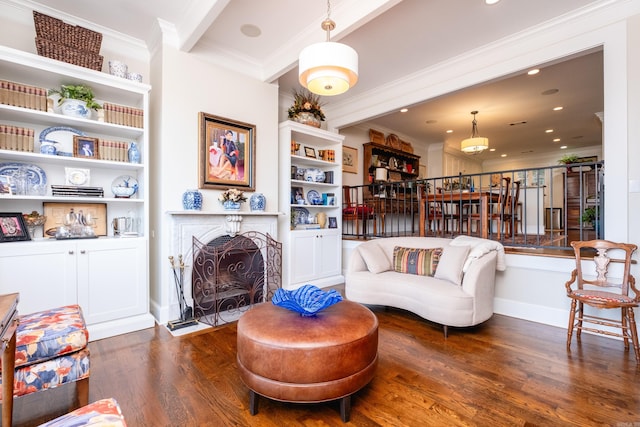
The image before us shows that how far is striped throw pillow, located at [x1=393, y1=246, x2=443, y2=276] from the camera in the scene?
3.35m

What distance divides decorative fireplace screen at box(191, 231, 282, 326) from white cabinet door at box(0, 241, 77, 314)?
1069mm

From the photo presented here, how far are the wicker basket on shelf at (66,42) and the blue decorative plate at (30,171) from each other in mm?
→ 1002

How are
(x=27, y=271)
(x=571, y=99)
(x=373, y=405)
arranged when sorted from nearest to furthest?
(x=373, y=405)
(x=27, y=271)
(x=571, y=99)

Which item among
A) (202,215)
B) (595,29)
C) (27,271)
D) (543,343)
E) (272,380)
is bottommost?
(543,343)

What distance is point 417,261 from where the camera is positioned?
11.3ft

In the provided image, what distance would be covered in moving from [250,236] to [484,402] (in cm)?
286

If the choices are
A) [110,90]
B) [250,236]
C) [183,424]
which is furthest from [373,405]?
[110,90]

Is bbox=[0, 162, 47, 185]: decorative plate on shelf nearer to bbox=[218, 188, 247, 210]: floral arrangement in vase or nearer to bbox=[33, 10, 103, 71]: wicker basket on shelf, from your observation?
bbox=[33, 10, 103, 71]: wicker basket on shelf

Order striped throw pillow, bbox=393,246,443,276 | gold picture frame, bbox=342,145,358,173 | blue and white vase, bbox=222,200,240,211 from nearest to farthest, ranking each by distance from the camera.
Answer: striped throw pillow, bbox=393,246,443,276
blue and white vase, bbox=222,200,240,211
gold picture frame, bbox=342,145,358,173

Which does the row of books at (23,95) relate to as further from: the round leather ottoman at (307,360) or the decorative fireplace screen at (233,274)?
the round leather ottoman at (307,360)

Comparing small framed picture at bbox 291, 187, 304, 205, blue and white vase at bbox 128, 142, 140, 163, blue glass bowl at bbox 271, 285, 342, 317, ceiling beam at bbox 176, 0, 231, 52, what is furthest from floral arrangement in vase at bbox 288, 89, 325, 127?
blue glass bowl at bbox 271, 285, 342, 317

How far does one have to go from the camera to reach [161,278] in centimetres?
318

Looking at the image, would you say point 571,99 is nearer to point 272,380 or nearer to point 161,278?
point 272,380

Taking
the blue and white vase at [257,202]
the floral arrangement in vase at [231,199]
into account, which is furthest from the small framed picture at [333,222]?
the floral arrangement in vase at [231,199]
